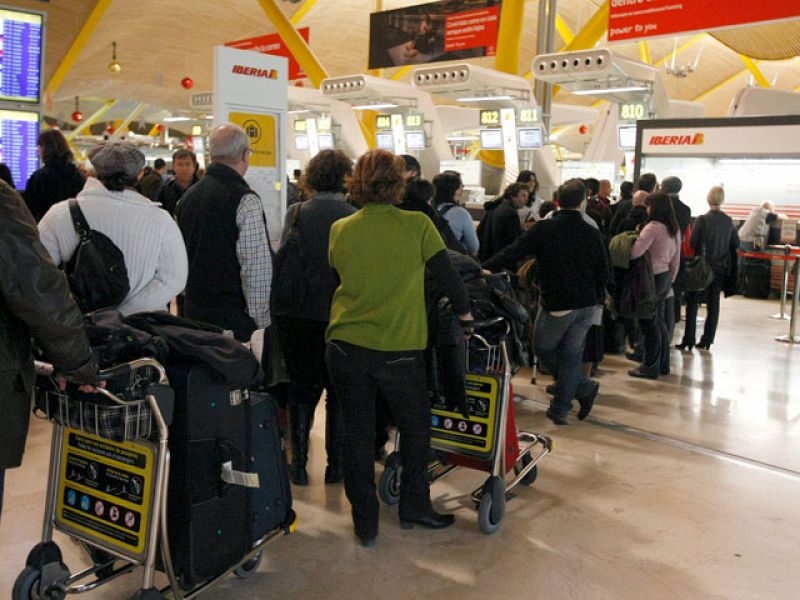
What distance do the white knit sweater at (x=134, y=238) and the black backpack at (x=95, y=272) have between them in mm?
57

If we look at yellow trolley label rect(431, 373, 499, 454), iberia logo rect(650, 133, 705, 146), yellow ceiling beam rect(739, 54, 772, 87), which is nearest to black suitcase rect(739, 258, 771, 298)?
iberia logo rect(650, 133, 705, 146)

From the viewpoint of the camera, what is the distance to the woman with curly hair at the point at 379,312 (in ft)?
10.8

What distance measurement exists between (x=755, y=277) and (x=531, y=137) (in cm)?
488

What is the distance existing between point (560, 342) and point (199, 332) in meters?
3.10

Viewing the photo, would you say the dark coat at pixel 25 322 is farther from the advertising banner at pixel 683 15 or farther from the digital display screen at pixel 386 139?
the digital display screen at pixel 386 139

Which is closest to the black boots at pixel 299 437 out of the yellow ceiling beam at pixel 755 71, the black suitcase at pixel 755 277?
the black suitcase at pixel 755 277

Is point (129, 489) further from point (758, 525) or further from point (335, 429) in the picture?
point (758, 525)

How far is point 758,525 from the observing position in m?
3.92

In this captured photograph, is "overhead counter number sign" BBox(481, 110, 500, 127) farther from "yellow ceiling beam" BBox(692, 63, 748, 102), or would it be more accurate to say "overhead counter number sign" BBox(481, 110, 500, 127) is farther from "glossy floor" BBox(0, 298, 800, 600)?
"yellow ceiling beam" BBox(692, 63, 748, 102)

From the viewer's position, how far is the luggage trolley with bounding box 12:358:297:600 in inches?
99.0

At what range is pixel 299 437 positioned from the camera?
4254mm

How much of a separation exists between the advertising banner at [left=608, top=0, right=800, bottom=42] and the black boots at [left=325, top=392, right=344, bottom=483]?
260 inches

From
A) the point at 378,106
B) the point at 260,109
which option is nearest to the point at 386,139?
the point at 378,106

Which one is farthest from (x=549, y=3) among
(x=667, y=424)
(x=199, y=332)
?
(x=199, y=332)
